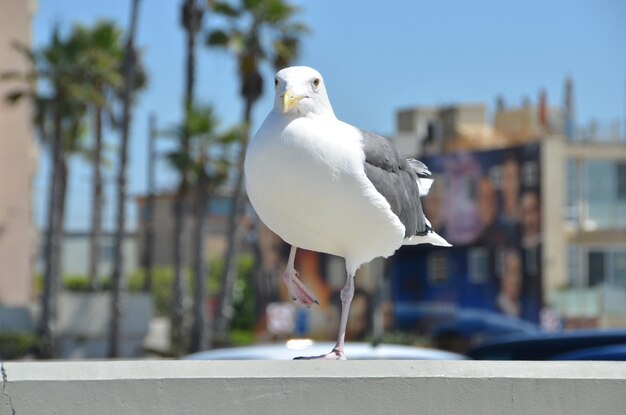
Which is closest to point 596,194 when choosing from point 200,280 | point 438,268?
point 438,268

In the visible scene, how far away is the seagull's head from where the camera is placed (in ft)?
20.0

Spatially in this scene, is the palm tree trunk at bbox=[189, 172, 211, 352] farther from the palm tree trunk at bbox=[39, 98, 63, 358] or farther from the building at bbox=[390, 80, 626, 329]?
the building at bbox=[390, 80, 626, 329]

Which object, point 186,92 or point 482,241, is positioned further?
point 482,241

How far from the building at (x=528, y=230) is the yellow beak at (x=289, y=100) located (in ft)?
147

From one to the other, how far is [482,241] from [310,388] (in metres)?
49.3

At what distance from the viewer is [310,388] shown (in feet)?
19.3

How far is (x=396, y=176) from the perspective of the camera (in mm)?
6574

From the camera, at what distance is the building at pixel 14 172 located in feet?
163

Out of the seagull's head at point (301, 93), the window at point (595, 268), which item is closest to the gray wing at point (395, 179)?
the seagull's head at point (301, 93)

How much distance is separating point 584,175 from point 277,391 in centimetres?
4896

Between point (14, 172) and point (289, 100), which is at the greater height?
point (14, 172)

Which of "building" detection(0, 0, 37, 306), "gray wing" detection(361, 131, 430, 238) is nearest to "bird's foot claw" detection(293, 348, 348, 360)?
"gray wing" detection(361, 131, 430, 238)

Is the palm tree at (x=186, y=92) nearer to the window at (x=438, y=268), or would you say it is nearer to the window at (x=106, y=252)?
the window at (x=438, y=268)

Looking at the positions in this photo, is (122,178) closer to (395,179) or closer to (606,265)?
(606,265)
